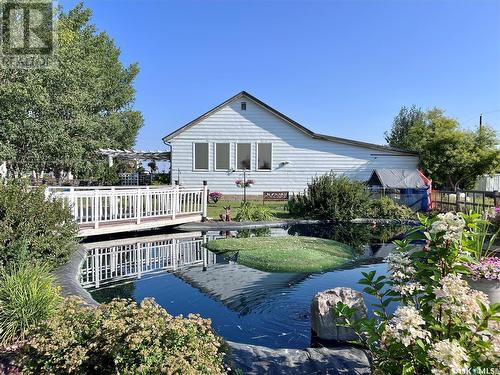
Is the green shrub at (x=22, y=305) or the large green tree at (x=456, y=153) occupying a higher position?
the large green tree at (x=456, y=153)

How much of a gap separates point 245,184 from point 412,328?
18.0 meters

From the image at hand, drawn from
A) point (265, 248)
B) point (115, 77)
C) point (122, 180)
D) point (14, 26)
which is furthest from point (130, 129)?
point (265, 248)

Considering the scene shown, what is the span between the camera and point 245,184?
19594 mm

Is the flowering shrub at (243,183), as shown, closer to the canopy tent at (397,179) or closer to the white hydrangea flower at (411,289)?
the canopy tent at (397,179)

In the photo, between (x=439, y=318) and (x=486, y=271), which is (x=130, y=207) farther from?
(x=439, y=318)

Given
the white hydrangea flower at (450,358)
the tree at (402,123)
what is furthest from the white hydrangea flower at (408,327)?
the tree at (402,123)

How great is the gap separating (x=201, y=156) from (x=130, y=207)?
403 inches

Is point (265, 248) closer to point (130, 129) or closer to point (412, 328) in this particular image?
point (412, 328)

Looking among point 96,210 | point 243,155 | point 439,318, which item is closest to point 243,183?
point 243,155

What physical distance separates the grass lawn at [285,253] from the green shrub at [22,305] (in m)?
A: 4.38

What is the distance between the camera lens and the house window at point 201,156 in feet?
67.3

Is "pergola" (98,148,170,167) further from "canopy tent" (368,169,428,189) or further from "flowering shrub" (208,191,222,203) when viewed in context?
"canopy tent" (368,169,428,189)

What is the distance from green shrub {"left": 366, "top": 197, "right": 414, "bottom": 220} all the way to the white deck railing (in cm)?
712

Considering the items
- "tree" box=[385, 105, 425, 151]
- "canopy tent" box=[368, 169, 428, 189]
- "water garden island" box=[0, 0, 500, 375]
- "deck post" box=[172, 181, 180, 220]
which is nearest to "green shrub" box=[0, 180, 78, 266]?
"water garden island" box=[0, 0, 500, 375]
